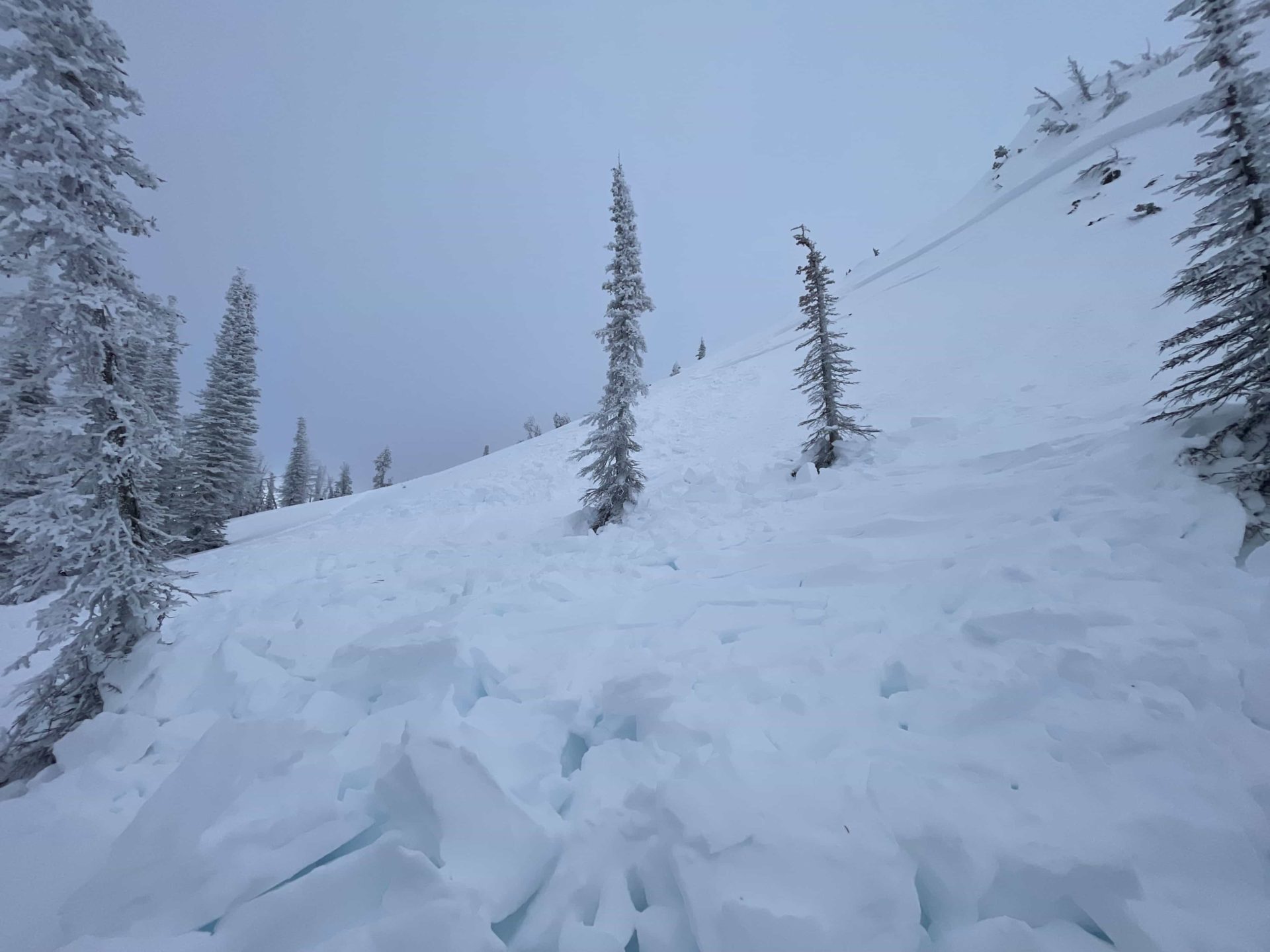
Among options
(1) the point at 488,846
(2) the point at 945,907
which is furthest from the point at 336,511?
(2) the point at 945,907

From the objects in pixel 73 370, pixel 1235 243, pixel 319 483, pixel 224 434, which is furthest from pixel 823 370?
pixel 319 483

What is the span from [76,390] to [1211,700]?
40.5 ft

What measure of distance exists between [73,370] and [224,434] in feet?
69.3

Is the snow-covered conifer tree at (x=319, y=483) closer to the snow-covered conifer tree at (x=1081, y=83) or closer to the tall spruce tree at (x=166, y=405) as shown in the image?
the tall spruce tree at (x=166, y=405)

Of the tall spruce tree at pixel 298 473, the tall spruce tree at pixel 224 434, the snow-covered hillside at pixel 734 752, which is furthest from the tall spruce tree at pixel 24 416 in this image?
the tall spruce tree at pixel 298 473

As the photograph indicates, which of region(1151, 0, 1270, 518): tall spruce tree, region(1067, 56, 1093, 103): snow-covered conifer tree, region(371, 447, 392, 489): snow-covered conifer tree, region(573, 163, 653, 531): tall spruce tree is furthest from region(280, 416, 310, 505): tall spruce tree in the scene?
region(1067, 56, 1093, 103): snow-covered conifer tree

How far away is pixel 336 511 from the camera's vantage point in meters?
26.2

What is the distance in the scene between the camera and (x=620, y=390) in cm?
1431

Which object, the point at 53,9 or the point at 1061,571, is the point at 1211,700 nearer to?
the point at 1061,571

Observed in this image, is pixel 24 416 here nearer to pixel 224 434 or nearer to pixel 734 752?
pixel 734 752

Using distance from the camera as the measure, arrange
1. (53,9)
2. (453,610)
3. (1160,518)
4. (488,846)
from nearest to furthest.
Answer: (488,846), (1160,518), (53,9), (453,610)

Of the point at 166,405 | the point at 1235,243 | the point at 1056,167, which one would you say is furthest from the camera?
the point at 1056,167

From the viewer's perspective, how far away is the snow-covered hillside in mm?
2432

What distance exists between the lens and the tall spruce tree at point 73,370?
5660 millimetres
